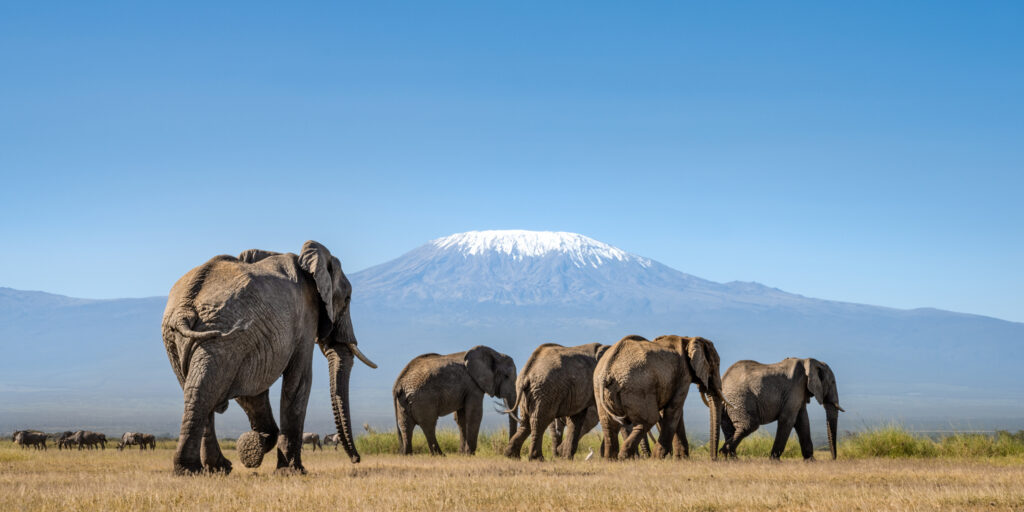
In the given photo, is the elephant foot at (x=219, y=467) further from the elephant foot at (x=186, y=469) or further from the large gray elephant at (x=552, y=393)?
the large gray elephant at (x=552, y=393)

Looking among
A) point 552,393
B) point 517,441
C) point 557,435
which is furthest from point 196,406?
point 557,435

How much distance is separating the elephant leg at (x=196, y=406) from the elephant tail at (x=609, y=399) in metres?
9.11

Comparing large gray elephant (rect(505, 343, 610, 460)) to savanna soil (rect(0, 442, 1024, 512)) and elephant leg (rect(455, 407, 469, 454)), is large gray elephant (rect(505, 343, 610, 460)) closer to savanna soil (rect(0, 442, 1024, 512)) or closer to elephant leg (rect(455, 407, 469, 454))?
elephant leg (rect(455, 407, 469, 454))

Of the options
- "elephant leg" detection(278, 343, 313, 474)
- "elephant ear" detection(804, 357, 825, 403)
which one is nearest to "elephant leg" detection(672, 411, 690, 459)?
"elephant ear" detection(804, 357, 825, 403)

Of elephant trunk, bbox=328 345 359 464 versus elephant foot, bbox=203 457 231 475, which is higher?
elephant trunk, bbox=328 345 359 464

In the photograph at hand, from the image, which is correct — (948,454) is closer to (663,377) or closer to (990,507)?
(663,377)

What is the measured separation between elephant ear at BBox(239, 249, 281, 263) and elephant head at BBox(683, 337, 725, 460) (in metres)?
9.25

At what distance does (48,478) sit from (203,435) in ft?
8.49

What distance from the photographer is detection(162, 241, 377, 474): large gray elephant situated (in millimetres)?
13281

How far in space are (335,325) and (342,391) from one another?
110 cm

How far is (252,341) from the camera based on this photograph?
1370 cm

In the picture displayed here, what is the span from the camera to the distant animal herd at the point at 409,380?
44.2 ft

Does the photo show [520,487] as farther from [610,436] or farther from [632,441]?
[610,436]

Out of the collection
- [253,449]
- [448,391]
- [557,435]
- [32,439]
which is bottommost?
[32,439]
